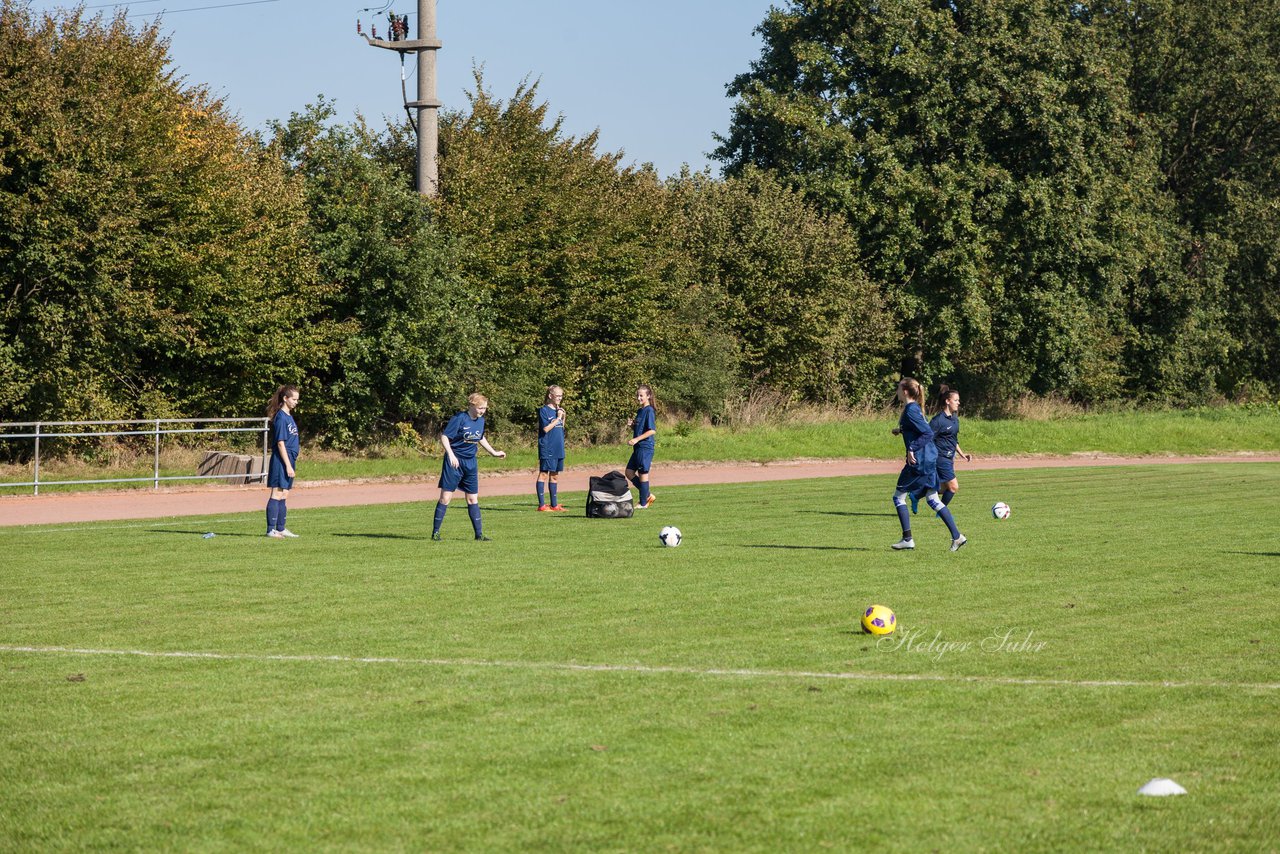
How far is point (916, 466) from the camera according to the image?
16.2 meters

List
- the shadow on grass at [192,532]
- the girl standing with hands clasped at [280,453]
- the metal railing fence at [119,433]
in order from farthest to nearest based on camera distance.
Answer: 1. the metal railing fence at [119,433]
2. the shadow on grass at [192,532]
3. the girl standing with hands clasped at [280,453]

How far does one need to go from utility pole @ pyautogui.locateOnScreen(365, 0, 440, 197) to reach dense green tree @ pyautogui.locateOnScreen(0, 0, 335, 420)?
3.50 metres

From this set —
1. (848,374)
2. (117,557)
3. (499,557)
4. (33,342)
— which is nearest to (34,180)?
(33,342)

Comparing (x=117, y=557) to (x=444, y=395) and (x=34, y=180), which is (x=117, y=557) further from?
(x=444, y=395)

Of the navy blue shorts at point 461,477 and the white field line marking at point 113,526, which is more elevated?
the navy blue shorts at point 461,477

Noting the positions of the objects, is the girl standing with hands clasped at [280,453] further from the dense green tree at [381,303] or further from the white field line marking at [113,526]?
the dense green tree at [381,303]

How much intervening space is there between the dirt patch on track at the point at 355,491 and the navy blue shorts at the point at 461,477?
646 cm

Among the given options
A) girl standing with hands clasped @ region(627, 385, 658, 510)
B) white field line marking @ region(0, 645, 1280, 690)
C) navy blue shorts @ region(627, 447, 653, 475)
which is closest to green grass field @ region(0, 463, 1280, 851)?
white field line marking @ region(0, 645, 1280, 690)

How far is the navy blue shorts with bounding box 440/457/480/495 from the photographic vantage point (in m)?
17.4

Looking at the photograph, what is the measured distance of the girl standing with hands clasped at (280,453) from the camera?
17630mm

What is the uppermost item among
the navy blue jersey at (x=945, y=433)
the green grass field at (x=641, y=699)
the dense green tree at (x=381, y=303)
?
the dense green tree at (x=381, y=303)

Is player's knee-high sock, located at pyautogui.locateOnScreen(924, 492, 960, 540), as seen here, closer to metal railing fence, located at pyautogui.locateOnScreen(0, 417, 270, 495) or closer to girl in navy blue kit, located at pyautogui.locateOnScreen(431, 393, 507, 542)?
girl in navy blue kit, located at pyautogui.locateOnScreen(431, 393, 507, 542)

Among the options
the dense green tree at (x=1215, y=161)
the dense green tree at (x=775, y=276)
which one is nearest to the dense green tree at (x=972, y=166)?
the dense green tree at (x=775, y=276)

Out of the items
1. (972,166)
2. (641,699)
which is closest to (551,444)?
(641,699)
